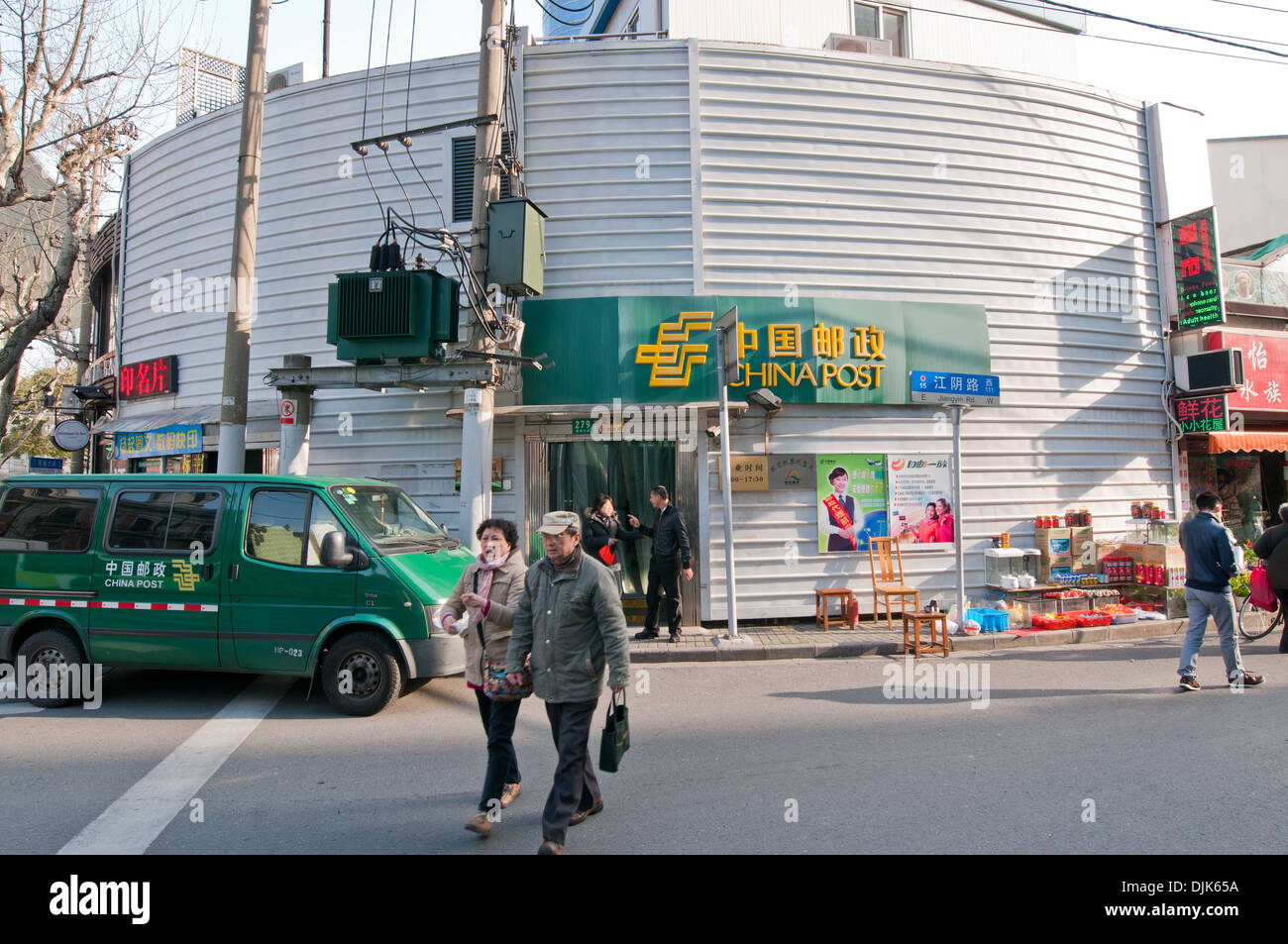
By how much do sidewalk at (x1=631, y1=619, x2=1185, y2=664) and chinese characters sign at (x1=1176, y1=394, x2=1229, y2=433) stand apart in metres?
3.36

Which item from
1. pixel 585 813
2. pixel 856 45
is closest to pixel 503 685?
pixel 585 813

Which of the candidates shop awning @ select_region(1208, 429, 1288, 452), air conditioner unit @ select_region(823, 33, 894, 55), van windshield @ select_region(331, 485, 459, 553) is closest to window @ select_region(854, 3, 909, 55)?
air conditioner unit @ select_region(823, 33, 894, 55)

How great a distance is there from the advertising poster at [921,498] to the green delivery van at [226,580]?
6.62 m

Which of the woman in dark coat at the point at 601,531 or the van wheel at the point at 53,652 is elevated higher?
the woman in dark coat at the point at 601,531

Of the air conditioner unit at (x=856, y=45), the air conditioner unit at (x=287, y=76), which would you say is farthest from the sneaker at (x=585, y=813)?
the air conditioner unit at (x=287, y=76)

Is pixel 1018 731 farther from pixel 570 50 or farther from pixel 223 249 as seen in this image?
pixel 223 249

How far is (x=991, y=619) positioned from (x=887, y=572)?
1418mm

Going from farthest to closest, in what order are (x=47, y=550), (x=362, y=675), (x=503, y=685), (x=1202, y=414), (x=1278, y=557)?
(x=1202, y=414), (x=1278, y=557), (x=47, y=550), (x=362, y=675), (x=503, y=685)

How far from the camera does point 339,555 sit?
6418 millimetres

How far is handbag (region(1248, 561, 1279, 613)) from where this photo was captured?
30.0ft

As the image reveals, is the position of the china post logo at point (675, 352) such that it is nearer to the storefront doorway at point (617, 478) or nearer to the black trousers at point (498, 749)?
the storefront doorway at point (617, 478)

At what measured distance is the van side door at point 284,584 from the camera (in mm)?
6512

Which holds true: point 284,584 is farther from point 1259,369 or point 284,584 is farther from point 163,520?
point 1259,369

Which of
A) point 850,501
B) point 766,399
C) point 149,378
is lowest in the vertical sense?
point 850,501
